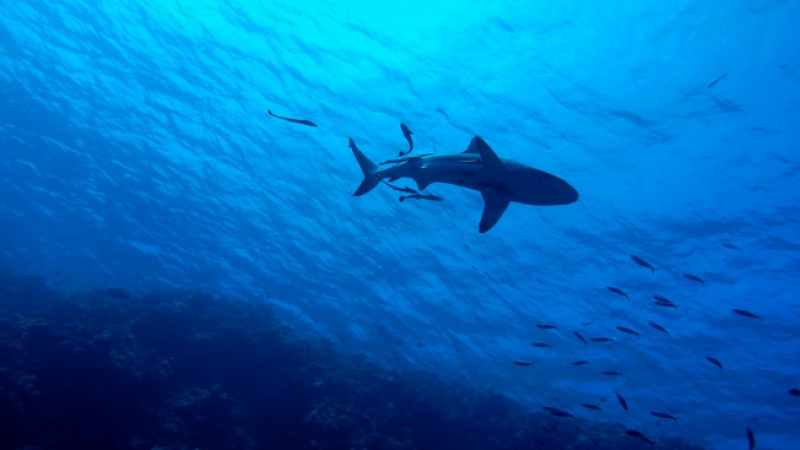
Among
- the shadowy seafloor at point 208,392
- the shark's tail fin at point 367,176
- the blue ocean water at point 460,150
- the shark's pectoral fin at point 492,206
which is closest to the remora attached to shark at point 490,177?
the shark's pectoral fin at point 492,206

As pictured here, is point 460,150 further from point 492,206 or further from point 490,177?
point 490,177

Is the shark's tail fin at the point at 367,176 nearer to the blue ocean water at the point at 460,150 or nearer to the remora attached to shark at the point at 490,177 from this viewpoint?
the remora attached to shark at the point at 490,177

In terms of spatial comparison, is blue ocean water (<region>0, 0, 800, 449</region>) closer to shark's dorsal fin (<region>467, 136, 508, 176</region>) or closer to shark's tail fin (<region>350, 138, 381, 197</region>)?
shark's tail fin (<region>350, 138, 381, 197</region>)

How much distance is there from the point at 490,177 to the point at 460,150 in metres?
12.2

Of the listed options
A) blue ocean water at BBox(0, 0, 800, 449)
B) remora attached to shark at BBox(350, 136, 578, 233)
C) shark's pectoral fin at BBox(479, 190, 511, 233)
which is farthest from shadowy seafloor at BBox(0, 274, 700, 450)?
remora attached to shark at BBox(350, 136, 578, 233)

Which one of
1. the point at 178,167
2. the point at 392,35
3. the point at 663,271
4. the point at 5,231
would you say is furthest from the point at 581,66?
the point at 5,231

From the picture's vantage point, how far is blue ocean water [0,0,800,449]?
1257 centimetres

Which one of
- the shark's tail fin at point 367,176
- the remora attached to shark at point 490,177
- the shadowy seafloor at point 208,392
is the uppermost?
the remora attached to shark at point 490,177

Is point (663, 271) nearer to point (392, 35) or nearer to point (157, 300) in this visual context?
point (392, 35)

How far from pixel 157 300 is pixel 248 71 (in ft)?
51.1

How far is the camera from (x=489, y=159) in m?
5.09

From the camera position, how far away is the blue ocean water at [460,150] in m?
12.6

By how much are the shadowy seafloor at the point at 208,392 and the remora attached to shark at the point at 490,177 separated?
11.0m

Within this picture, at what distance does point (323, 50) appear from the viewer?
1538 centimetres
